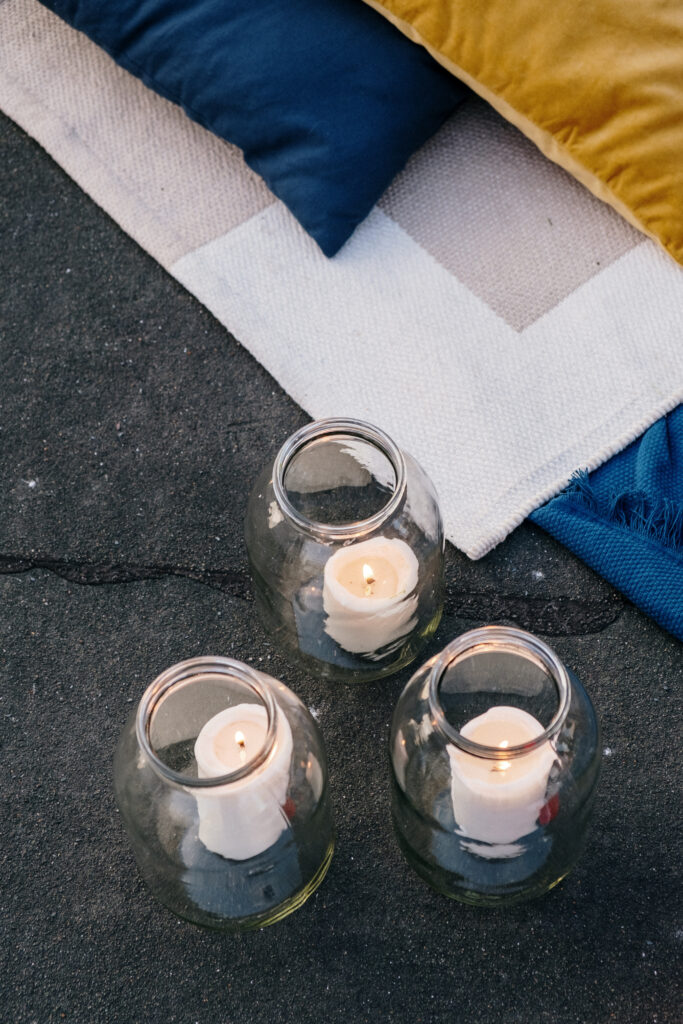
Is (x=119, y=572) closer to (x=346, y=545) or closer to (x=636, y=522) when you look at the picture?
(x=346, y=545)

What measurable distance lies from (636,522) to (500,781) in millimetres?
350

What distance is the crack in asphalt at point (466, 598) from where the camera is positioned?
883mm

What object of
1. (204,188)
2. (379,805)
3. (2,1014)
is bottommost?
(2,1014)

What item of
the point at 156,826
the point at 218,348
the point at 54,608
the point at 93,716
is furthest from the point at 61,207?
the point at 156,826

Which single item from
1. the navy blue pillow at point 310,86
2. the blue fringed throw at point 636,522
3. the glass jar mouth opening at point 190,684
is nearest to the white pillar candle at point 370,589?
the glass jar mouth opening at point 190,684

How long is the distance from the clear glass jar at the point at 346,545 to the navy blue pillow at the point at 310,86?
36 cm

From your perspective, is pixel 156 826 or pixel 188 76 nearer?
pixel 156 826

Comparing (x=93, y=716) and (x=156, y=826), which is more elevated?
(x=156, y=826)

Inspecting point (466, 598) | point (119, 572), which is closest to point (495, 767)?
point (466, 598)

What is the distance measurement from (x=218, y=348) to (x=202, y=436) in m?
0.10

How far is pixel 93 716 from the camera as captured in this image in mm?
849

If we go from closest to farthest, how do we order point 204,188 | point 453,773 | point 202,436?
point 453,773, point 202,436, point 204,188

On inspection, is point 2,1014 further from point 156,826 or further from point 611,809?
point 611,809

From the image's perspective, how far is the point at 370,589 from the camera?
29.6 inches
